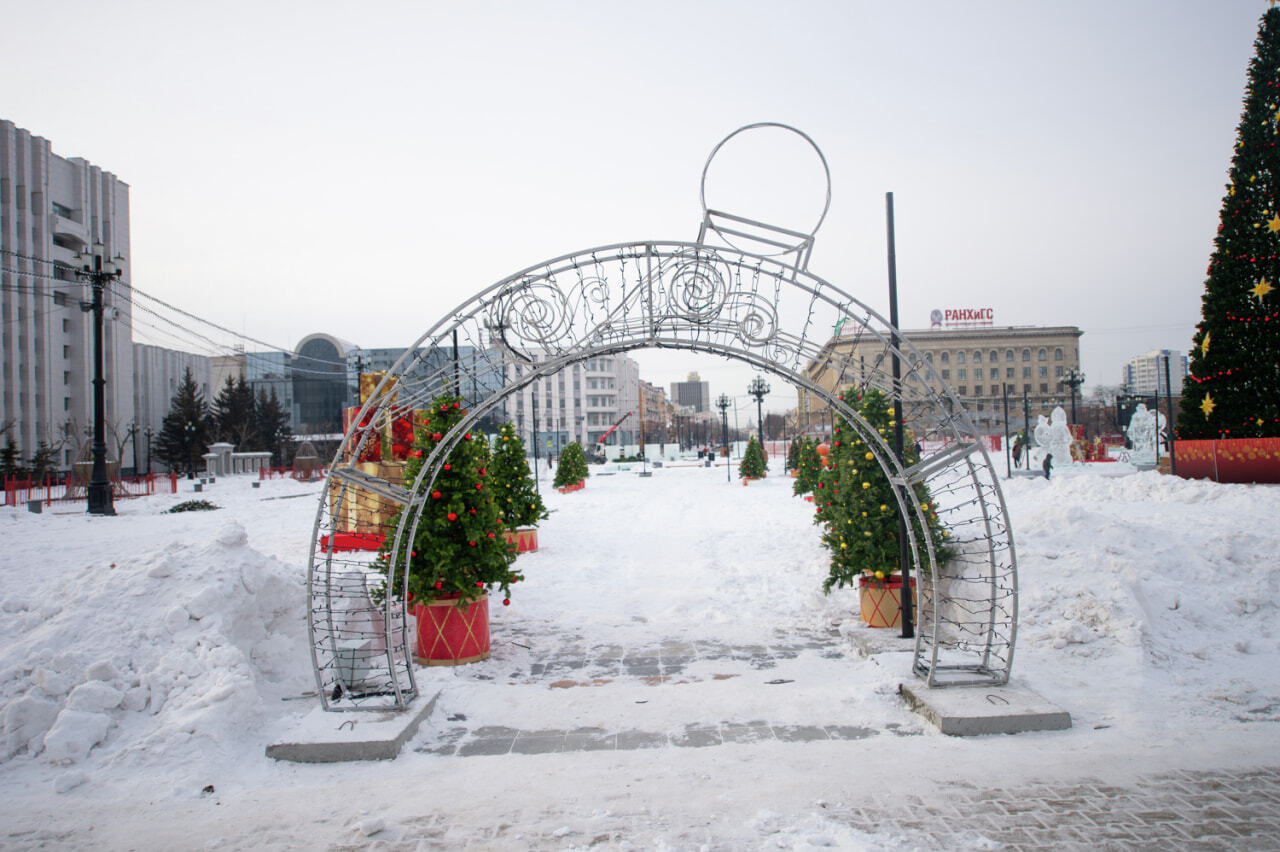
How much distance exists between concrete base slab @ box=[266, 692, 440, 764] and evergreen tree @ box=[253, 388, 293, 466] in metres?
51.7

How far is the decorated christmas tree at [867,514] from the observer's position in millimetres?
7785

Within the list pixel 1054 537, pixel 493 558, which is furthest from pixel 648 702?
pixel 1054 537

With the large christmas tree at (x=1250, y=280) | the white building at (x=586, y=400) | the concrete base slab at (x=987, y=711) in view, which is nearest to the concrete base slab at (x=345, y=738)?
the concrete base slab at (x=987, y=711)

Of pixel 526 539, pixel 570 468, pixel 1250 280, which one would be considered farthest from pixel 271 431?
pixel 1250 280

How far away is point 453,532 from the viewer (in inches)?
279

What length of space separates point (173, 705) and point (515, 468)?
8.04 m

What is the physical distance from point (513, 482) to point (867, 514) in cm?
707

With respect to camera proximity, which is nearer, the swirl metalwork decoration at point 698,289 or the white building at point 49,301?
the swirl metalwork decoration at point 698,289

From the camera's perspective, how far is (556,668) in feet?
22.7

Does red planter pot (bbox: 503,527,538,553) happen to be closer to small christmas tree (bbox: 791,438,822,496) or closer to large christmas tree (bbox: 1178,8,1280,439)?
small christmas tree (bbox: 791,438,822,496)

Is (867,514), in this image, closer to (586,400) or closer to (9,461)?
(9,461)

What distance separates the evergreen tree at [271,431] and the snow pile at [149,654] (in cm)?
4969

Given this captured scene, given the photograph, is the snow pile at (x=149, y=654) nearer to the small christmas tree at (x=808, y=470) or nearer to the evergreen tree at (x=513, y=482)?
the evergreen tree at (x=513, y=482)

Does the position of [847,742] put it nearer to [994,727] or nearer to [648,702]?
[994,727]
